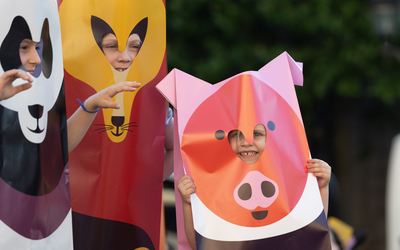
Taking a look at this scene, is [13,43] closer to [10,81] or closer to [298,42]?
[10,81]

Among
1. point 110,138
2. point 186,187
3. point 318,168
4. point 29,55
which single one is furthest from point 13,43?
point 318,168

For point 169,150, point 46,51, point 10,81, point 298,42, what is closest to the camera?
point 10,81

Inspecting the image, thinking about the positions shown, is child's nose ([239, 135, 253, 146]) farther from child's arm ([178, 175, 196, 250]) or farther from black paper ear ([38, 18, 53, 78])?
black paper ear ([38, 18, 53, 78])

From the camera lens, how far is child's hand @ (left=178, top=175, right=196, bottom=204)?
1108 mm

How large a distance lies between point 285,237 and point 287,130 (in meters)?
0.30

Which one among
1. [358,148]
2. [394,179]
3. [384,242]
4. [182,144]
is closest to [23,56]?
[182,144]

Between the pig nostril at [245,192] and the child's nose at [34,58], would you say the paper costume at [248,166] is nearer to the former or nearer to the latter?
the pig nostril at [245,192]

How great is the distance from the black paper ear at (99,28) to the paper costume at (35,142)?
12 centimetres

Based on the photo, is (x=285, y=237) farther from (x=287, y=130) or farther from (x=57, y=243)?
(x=57, y=243)

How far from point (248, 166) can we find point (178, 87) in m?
0.30

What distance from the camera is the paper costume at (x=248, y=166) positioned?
1085 mm

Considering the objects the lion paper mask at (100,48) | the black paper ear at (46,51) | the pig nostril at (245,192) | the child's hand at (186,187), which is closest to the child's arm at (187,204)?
the child's hand at (186,187)

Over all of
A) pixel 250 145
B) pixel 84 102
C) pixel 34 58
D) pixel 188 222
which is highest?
pixel 34 58

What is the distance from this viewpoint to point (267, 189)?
1.11 m
